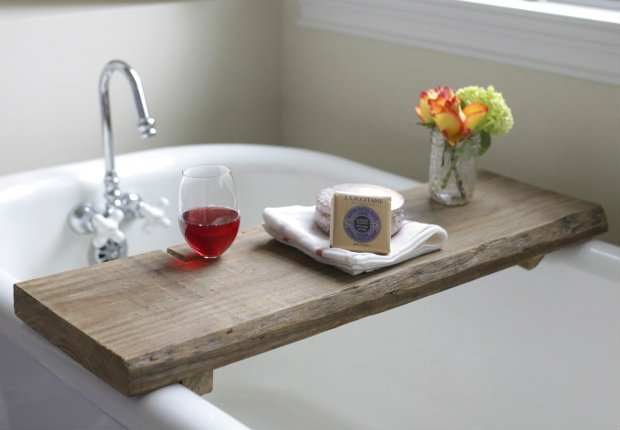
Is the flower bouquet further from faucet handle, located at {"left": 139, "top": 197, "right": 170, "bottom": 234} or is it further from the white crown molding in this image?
faucet handle, located at {"left": 139, "top": 197, "right": 170, "bottom": 234}

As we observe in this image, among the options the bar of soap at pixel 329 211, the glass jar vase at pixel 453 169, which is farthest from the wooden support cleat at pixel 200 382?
the glass jar vase at pixel 453 169

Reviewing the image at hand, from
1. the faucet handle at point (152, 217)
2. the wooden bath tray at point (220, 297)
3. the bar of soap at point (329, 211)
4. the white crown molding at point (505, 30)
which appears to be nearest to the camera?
the wooden bath tray at point (220, 297)

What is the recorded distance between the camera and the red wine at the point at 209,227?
48.2 inches

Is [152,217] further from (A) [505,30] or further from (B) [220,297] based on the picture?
(A) [505,30]

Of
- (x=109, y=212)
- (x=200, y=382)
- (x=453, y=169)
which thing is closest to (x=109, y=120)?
(x=109, y=212)

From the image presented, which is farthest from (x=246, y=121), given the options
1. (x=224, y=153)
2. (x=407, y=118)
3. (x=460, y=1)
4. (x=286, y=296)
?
A: (x=286, y=296)

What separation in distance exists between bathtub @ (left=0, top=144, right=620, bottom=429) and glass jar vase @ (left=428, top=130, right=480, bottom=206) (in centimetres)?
20

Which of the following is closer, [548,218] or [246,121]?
[548,218]

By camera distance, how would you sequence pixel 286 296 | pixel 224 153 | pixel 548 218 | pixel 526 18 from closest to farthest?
pixel 286 296, pixel 548 218, pixel 526 18, pixel 224 153

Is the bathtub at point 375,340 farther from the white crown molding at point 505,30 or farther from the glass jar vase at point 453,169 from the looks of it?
the white crown molding at point 505,30

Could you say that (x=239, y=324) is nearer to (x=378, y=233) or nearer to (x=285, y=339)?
(x=285, y=339)

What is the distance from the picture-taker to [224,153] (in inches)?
79.8

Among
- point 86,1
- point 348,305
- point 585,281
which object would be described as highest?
point 86,1

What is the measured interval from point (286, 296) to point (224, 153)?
92cm
